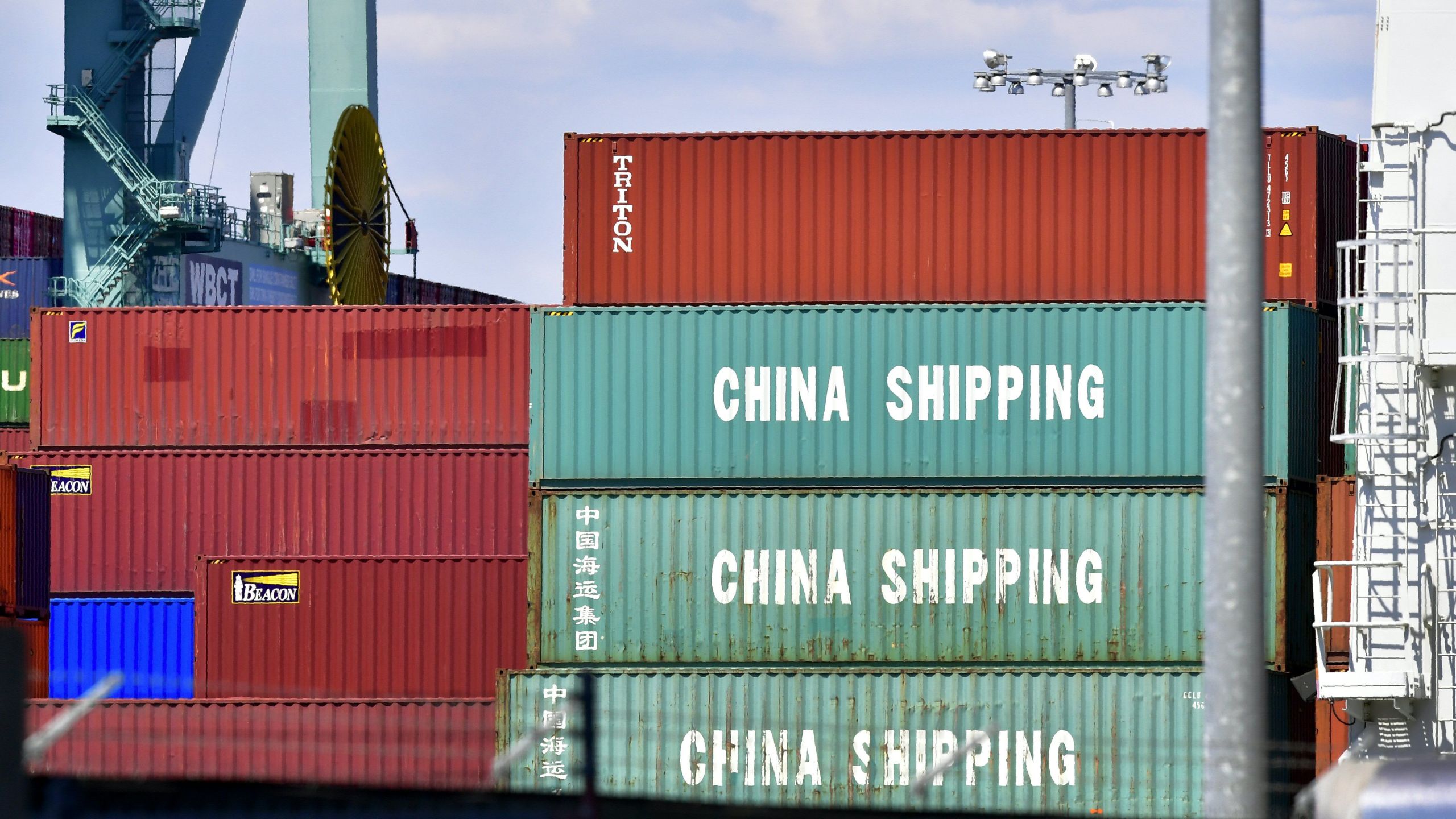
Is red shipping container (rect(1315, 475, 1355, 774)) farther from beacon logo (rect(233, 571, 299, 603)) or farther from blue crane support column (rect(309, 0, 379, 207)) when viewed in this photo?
blue crane support column (rect(309, 0, 379, 207))

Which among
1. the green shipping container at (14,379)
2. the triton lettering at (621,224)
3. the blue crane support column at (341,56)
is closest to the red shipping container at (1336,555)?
the triton lettering at (621,224)

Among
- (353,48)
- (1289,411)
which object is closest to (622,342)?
(1289,411)

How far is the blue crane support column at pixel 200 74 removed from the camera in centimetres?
5138

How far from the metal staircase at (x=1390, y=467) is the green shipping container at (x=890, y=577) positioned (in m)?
3.73

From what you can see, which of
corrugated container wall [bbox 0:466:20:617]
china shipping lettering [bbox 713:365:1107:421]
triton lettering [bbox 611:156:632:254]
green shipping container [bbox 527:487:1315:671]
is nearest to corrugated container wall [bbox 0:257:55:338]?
corrugated container wall [bbox 0:466:20:617]

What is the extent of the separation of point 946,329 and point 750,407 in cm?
252

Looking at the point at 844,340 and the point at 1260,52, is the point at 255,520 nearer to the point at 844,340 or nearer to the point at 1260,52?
the point at 844,340

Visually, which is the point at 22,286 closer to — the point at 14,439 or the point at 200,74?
the point at 200,74

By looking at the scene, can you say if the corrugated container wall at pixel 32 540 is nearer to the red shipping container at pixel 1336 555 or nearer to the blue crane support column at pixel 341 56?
the red shipping container at pixel 1336 555

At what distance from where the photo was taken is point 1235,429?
7047 mm

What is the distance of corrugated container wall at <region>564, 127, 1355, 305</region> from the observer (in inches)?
851

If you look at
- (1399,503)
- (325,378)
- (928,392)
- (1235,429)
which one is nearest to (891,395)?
(928,392)

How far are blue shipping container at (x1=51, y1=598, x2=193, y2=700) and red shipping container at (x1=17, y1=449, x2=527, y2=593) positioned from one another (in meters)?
0.42

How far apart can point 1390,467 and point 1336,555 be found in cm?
457
